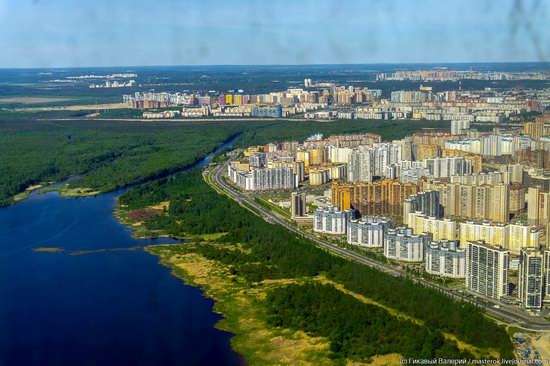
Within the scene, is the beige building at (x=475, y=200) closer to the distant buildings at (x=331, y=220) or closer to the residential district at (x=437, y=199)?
the residential district at (x=437, y=199)

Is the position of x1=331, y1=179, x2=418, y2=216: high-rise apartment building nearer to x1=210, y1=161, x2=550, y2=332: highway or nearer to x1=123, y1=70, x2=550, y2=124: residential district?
x1=210, y1=161, x2=550, y2=332: highway

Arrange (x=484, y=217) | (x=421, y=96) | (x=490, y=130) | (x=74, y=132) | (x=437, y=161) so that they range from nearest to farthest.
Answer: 1. (x=484, y=217)
2. (x=437, y=161)
3. (x=490, y=130)
4. (x=74, y=132)
5. (x=421, y=96)

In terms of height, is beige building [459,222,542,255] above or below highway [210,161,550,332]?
above

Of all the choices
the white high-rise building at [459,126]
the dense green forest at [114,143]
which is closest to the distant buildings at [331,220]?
the dense green forest at [114,143]

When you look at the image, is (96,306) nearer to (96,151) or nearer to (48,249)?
(48,249)

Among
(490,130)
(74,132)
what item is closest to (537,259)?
(490,130)

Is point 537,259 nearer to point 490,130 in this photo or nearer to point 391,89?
point 490,130

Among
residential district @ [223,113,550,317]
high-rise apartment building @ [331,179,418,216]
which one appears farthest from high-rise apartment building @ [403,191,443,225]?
high-rise apartment building @ [331,179,418,216]
